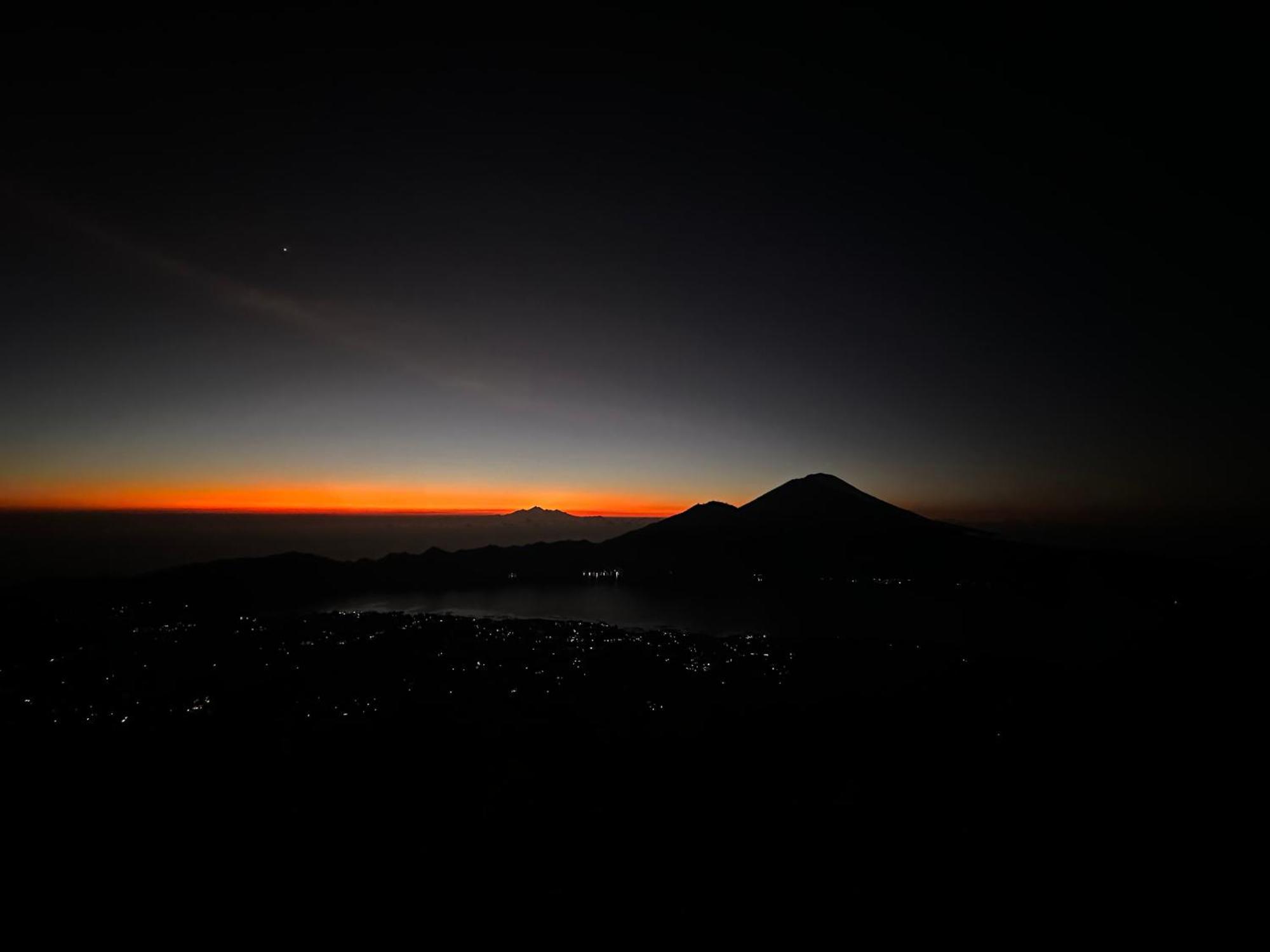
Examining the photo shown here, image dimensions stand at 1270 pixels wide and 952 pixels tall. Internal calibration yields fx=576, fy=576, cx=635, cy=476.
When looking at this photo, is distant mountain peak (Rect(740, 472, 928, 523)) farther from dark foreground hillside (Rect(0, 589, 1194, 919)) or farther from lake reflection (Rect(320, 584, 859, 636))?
dark foreground hillside (Rect(0, 589, 1194, 919))

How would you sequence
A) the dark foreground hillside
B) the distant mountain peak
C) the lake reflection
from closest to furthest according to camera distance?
the dark foreground hillside < the lake reflection < the distant mountain peak

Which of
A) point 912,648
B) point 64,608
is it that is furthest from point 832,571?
point 64,608

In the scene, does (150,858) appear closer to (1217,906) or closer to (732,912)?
(732,912)

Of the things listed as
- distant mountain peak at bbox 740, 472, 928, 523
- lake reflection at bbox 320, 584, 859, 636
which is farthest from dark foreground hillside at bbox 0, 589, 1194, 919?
distant mountain peak at bbox 740, 472, 928, 523

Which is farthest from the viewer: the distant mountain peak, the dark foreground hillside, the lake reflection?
the distant mountain peak

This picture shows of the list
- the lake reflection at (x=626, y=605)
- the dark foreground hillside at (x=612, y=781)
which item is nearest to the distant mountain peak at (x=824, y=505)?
the lake reflection at (x=626, y=605)

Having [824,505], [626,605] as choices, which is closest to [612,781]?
[626,605]

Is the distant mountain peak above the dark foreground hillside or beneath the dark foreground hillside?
above

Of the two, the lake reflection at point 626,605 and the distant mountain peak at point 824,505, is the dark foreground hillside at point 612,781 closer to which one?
the lake reflection at point 626,605

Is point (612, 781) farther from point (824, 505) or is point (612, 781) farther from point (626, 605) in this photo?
point (824, 505)
